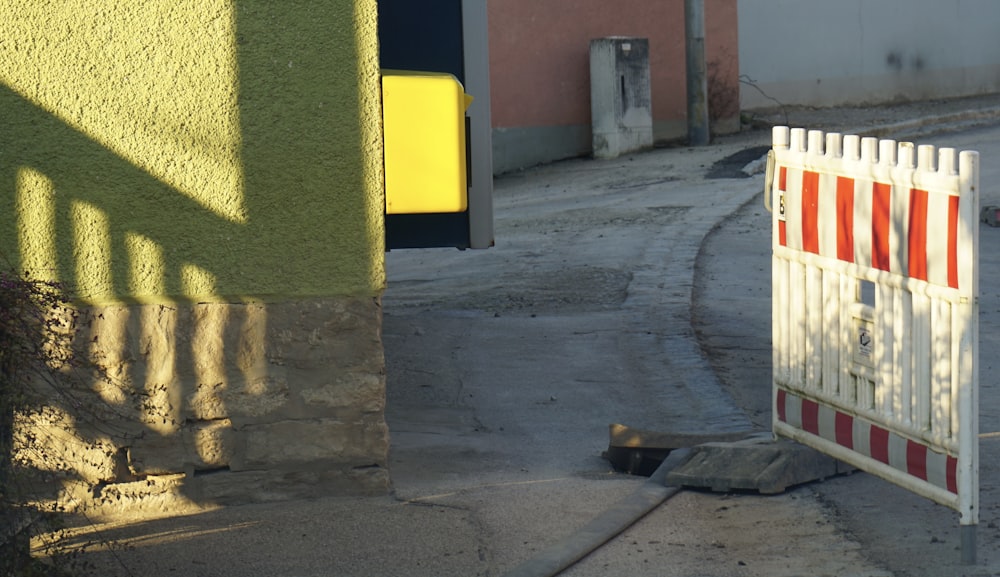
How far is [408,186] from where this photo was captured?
4.58 m

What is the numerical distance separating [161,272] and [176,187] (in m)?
0.29

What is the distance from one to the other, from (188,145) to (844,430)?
2367 millimetres

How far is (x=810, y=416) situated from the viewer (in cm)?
475

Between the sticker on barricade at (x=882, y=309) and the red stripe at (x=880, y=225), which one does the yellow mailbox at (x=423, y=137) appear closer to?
the sticker on barricade at (x=882, y=309)

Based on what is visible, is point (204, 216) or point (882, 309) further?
point (204, 216)

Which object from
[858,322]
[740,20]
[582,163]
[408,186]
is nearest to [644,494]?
[858,322]

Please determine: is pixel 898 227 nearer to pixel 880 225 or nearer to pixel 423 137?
pixel 880 225

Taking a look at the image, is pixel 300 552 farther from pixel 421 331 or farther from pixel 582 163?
pixel 582 163

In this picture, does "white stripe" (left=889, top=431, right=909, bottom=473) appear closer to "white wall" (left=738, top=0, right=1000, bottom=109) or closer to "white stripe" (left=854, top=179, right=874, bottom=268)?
"white stripe" (left=854, top=179, right=874, bottom=268)

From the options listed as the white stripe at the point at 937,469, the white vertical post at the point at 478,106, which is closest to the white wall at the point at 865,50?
the white vertical post at the point at 478,106

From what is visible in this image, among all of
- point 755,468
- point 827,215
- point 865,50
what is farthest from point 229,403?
point 865,50

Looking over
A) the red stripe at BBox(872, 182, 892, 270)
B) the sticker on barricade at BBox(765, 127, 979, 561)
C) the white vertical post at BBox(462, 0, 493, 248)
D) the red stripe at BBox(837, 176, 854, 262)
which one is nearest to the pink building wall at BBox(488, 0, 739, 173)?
the white vertical post at BBox(462, 0, 493, 248)

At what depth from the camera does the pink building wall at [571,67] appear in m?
17.4

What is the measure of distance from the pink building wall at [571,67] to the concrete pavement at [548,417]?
4980mm
